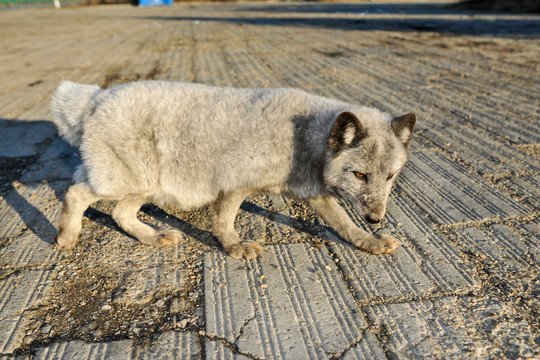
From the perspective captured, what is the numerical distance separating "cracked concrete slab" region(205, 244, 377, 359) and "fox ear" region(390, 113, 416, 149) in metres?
A: 1.20

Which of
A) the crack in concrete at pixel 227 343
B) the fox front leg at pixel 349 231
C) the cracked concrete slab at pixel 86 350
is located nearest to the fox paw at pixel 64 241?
the cracked concrete slab at pixel 86 350

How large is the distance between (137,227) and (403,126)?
2.51m

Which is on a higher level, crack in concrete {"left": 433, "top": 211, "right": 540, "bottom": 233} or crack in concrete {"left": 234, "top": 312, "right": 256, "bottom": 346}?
crack in concrete {"left": 433, "top": 211, "right": 540, "bottom": 233}

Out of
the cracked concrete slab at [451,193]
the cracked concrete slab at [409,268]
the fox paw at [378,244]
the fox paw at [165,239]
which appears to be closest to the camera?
the cracked concrete slab at [409,268]

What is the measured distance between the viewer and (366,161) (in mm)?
2977

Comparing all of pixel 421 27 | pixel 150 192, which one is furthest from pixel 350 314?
pixel 421 27

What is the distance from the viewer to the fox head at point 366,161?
2.97m

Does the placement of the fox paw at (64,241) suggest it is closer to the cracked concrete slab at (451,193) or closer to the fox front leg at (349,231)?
the fox front leg at (349,231)

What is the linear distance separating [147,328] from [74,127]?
6.50 feet

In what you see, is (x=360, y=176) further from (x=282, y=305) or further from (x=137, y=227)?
(x=137, y=227)

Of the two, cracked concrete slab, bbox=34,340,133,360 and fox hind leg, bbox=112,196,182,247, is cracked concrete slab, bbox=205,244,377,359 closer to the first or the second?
fox hind leg, bbox=112,196,182,247

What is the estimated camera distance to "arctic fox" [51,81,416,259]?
3.03 m

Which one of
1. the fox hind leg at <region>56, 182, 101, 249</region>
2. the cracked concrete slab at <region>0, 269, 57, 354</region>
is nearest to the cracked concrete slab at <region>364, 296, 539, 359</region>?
the cracked concrete slab at <region>0, 269, 57, 354</region>

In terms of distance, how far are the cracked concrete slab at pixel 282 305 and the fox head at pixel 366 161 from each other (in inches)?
22.5
